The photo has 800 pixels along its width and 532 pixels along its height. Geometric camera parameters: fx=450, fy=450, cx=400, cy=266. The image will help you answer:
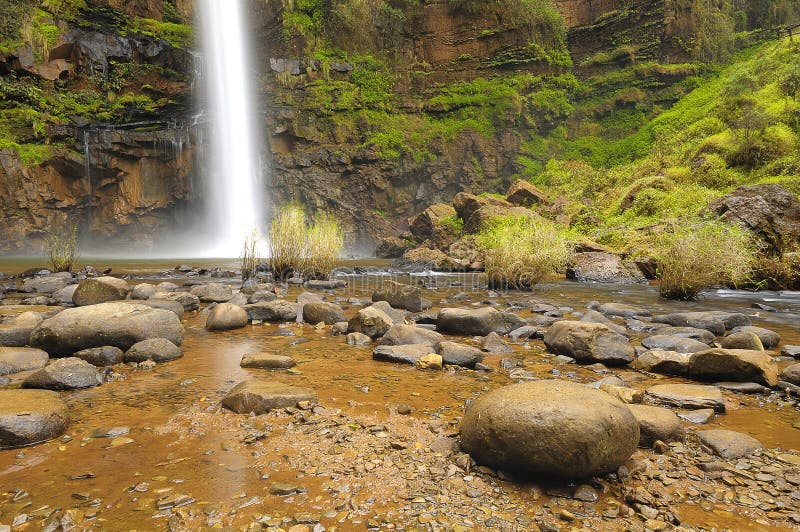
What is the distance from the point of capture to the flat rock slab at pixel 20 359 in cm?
470

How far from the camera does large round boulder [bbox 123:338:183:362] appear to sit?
201 inches

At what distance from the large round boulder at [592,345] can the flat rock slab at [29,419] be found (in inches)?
198

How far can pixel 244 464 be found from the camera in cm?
288

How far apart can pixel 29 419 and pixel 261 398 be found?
155 centimetres

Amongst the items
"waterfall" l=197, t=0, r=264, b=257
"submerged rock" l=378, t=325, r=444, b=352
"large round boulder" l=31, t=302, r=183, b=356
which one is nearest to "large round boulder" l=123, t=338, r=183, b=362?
"large round boulder" l=31, t=302, r=183, b=356

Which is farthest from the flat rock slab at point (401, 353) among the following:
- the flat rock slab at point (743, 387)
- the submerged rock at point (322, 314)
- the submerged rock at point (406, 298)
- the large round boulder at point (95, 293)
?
the large round boulder at point (95, 293)

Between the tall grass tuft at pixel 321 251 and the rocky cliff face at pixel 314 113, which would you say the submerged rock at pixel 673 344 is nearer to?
the tall grass tuft at pixel 321 251

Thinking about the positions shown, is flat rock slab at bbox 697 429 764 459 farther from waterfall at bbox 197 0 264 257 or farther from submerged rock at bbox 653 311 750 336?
waterfall at bbox 197 0 264 257

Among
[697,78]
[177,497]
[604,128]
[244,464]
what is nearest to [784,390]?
[244,464]

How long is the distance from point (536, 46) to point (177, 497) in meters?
43.5

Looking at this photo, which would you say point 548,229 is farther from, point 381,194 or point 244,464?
point 381,194

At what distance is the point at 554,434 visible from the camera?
2.57 m

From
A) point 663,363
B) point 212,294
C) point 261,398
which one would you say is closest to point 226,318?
point 212,294

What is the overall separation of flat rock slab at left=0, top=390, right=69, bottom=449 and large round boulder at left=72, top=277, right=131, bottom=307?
18.0 ft
